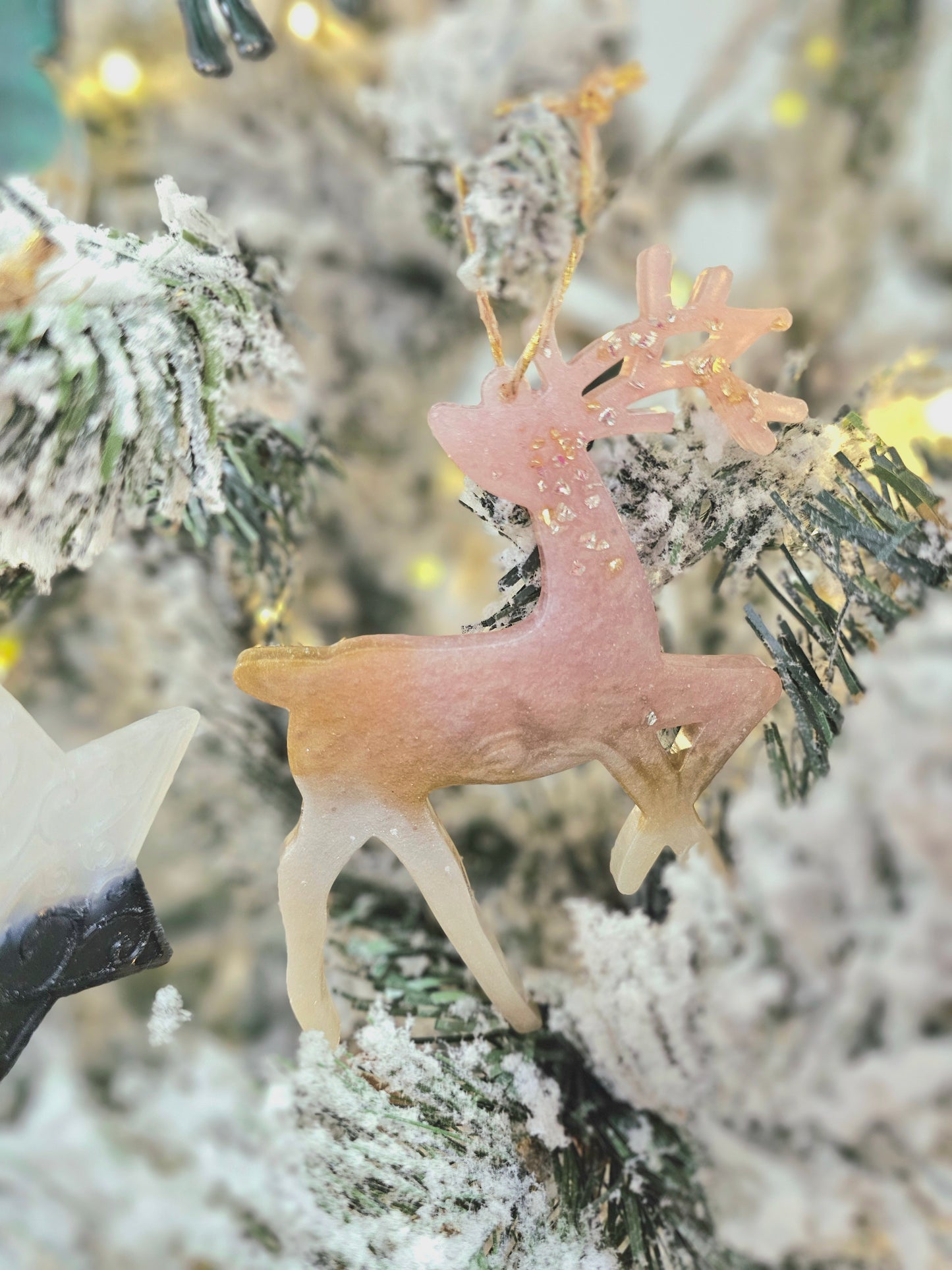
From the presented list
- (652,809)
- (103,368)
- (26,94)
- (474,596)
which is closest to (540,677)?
(652,809)

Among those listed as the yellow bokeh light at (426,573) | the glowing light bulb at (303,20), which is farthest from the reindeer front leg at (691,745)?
the glowing light bulb at (303,20)

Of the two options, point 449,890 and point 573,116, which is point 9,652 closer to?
point 449,890

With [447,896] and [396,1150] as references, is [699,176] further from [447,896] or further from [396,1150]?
[396,1150]

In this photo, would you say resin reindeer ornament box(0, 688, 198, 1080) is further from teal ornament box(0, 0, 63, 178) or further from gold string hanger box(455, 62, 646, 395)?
teal ornament box(0, 0, 63, 178)

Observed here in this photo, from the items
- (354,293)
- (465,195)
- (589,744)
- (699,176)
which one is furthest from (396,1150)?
(699,176)

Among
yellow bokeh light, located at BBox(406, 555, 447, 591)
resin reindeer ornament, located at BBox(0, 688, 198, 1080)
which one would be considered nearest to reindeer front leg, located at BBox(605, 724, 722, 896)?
resin reindeer ornament, located at BBox(0, 688, 198, 1080)

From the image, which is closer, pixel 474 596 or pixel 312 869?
pixel 312 869
